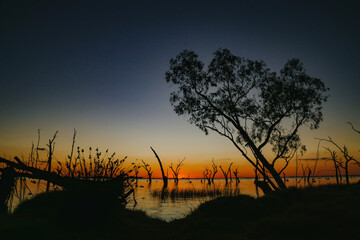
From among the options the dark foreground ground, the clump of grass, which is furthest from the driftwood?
the clump of grass

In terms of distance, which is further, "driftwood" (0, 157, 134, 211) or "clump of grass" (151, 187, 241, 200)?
"clump of grass" (151, 187, 241, 200)

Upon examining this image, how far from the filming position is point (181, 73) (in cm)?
2272

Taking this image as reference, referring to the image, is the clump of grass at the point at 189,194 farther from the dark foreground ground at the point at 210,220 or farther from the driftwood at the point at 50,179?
the driftwood at the point at 50,179

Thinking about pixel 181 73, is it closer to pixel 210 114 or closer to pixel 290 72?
pixel 210 114

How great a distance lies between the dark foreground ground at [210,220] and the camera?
17.6 feet

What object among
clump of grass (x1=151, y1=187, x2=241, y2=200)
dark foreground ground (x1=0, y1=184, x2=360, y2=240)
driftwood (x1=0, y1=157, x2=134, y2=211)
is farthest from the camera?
clump of grass (x1=151, y1=187, x2=241, y2=200)

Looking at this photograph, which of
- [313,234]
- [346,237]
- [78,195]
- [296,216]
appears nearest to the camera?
[346,237]

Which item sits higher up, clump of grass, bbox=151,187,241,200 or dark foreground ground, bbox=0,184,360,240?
dark foreground ground, bbox=0,184,360,240

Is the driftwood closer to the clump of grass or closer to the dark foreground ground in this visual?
the dark foreground ground

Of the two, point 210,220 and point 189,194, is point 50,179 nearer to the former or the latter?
point 210,220

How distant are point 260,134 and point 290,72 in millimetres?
6265

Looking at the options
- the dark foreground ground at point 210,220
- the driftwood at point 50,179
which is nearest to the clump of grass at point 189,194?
the dark foreground ground at point 210,220

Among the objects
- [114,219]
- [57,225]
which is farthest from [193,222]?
[57,225]

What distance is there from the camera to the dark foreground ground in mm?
5371
